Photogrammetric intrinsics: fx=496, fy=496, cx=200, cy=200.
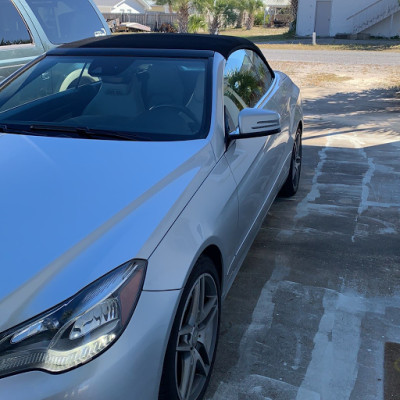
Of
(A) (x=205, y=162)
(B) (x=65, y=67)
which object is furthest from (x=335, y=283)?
(B) (x=65, y=67)

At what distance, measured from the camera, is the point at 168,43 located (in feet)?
11.2

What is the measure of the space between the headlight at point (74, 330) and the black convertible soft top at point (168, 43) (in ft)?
6.82

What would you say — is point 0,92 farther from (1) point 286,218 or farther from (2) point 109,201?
(1) point 286,218

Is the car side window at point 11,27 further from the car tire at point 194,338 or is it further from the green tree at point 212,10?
the green tree at point 212,10

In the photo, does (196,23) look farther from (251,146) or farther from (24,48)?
(251,146)

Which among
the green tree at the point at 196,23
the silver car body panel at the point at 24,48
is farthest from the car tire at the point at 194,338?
the green tree at the point at 196,23

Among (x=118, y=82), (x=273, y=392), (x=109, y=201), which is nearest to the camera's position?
(x=109, y=201)

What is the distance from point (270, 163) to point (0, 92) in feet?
6.52

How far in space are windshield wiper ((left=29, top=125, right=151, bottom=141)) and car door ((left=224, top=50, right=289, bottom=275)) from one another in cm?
55

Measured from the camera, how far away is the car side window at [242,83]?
10.5 ft

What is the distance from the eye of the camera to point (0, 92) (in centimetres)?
349

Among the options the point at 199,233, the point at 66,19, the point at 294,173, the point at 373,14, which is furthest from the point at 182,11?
the point at 199,233

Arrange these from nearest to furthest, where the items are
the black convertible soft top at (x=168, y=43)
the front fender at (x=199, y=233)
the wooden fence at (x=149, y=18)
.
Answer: the front fender at (x=199, y=233) → the black convertible soft top at (x=168, y=43) → the wooden fence at (x=149, y=18)

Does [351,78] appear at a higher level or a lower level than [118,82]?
lower
